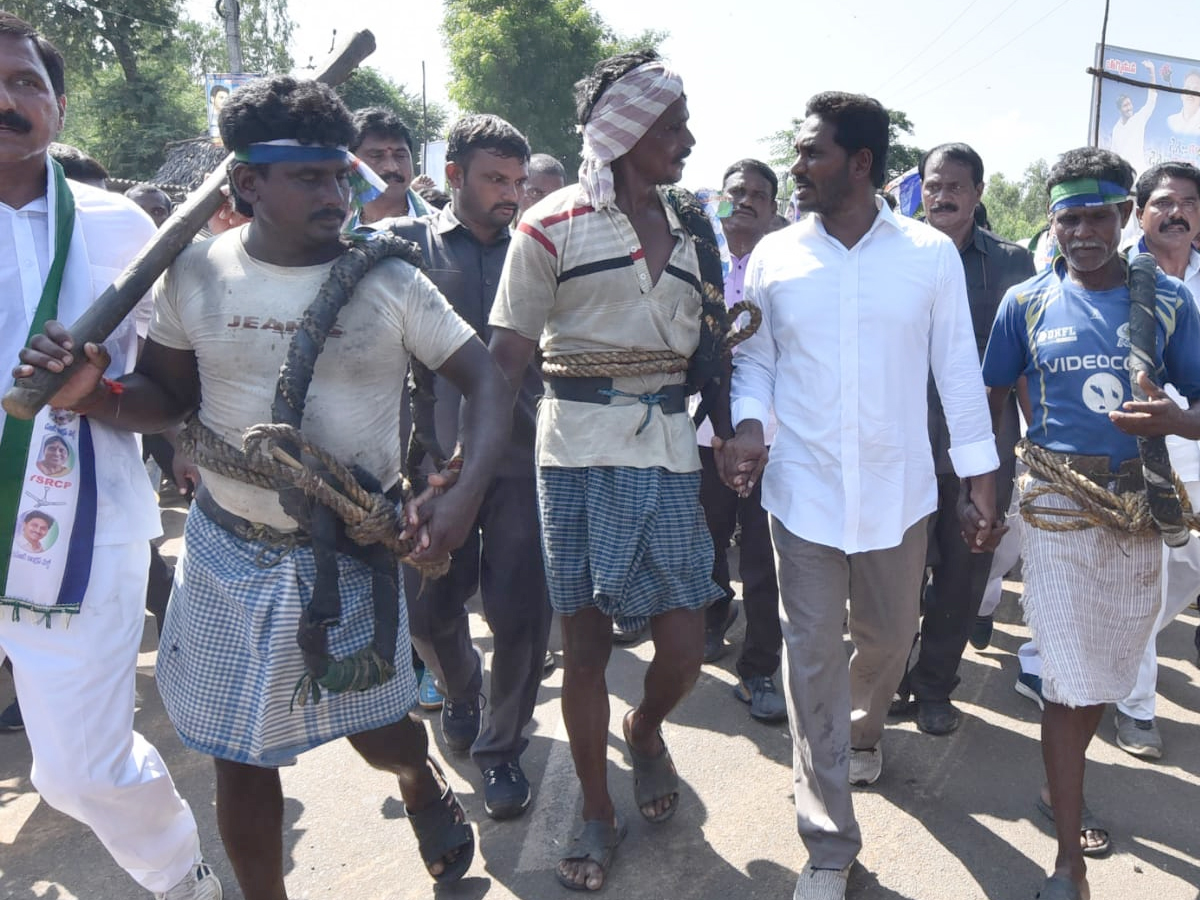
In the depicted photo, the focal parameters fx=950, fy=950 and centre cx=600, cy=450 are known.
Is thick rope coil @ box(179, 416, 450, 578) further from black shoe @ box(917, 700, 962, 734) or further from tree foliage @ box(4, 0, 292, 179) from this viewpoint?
tree foliage @ box(4, 0, 292, 179)

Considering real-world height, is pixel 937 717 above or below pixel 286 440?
below

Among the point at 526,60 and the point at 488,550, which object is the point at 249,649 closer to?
the point at 488,550

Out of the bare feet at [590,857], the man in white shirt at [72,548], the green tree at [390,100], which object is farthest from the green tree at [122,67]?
the bare feet at [590,857]

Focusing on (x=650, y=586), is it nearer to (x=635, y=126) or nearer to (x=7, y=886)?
(x=635, y=126)

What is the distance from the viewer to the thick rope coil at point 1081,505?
104 inches

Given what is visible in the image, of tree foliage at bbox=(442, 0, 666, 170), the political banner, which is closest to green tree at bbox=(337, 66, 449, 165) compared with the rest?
tree foliage at bbox=(442, 0, 666, 170)

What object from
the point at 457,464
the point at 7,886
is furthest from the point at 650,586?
the point at 7,886

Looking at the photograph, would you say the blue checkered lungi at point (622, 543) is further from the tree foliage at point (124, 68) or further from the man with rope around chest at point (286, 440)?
the tree foliage at point (124, 68)

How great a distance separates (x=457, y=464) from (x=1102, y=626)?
6.21ft

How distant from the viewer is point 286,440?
2039 mm

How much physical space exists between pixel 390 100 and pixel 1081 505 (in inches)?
1291

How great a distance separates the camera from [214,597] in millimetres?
Answer: 2225

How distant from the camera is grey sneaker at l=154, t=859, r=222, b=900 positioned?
2494 mm

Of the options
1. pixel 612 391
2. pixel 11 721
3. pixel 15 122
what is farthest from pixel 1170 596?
pixel 11 721
